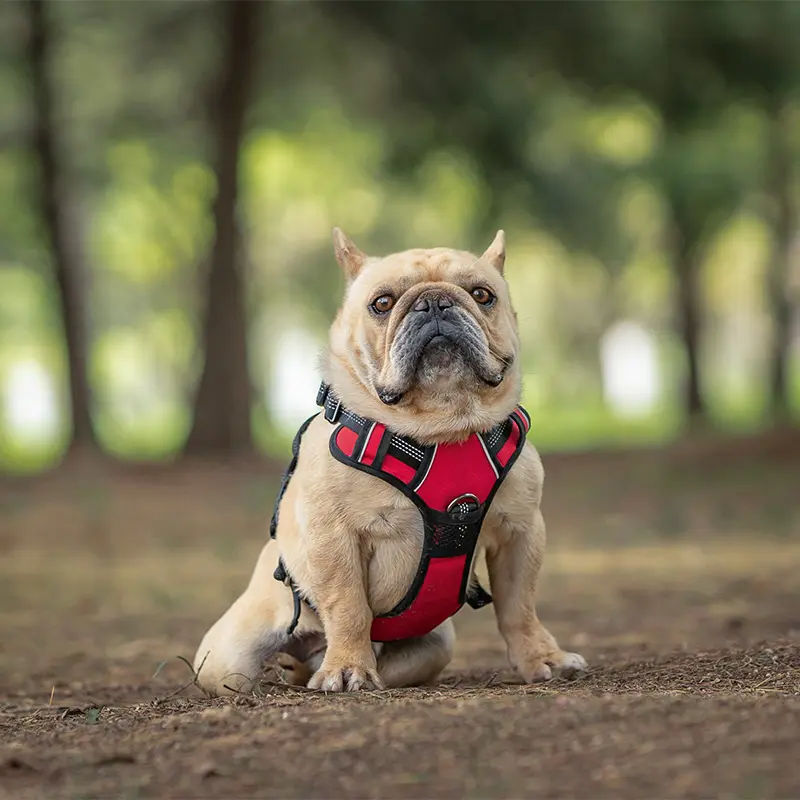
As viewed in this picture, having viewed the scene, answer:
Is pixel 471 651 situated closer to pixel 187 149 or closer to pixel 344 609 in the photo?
pixel 344 609

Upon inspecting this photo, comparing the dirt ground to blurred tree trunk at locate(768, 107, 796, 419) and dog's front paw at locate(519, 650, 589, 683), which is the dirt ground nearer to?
dog's front paw at locate(519, 650, 589, 683)

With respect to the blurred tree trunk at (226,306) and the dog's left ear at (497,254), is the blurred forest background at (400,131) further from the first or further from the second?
the dog's left ear at (497,254)

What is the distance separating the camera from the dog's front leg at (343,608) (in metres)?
4.59

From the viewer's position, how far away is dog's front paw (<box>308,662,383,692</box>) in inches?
178

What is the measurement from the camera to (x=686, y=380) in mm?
25141

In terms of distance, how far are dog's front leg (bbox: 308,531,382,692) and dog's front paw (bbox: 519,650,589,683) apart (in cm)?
63

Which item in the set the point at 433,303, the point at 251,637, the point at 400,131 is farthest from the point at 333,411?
the point at 400,131

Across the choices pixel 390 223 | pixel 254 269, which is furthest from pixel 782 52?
pixel 254 269

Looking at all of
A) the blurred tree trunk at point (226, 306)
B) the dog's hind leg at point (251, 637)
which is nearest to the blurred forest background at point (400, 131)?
the blurred tree trunk at point (226, 306)

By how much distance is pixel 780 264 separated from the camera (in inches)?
1049

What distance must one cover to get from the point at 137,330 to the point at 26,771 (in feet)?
150

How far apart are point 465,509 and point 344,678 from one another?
2.46 ft

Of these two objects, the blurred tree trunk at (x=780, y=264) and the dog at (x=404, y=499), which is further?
the blurred tree trunk at (x=780, y=264)

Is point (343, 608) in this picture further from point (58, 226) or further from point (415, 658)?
point (58, 226)
